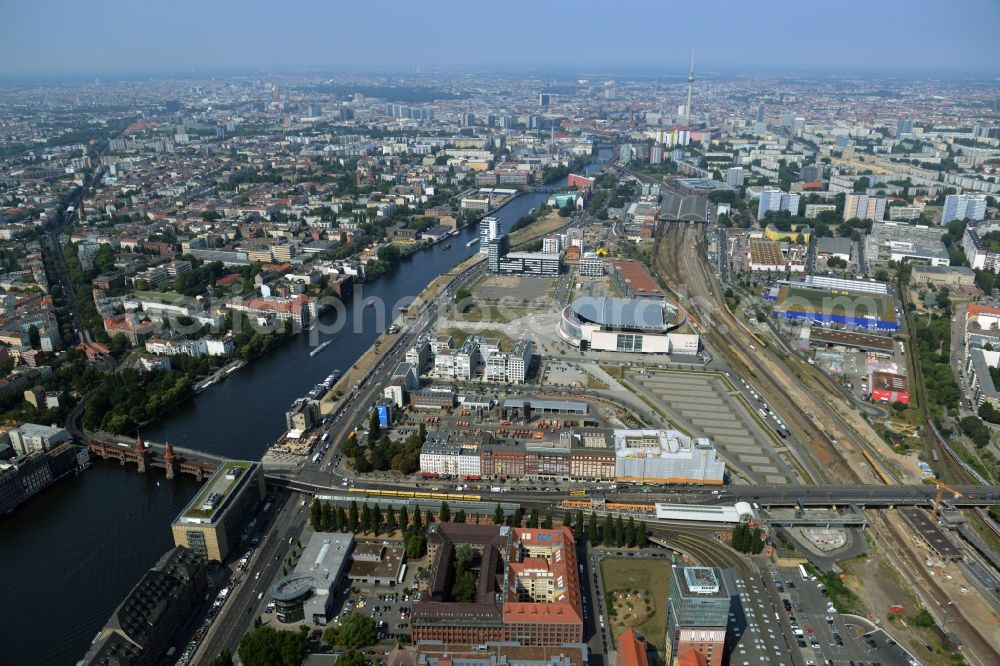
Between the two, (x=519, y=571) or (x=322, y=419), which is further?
(x=322, y=419)

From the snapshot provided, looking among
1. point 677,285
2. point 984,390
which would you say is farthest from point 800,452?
point 677,285

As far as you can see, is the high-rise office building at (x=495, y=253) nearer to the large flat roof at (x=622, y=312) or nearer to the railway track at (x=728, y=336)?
the railway track at (x=728, y=336)

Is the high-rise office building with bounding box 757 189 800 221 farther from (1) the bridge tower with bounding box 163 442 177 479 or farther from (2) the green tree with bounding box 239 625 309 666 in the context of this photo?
(2) the green tree with bounding box 239 625 309 666

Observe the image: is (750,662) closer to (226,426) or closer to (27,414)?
(226,426)

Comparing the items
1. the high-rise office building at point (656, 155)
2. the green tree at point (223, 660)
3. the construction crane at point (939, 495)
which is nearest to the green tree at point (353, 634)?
the green tree at point (223, 660)

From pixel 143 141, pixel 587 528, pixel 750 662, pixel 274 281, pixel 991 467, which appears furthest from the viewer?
pixel 143 141

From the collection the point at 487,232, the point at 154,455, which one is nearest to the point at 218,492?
the point at 154,455
